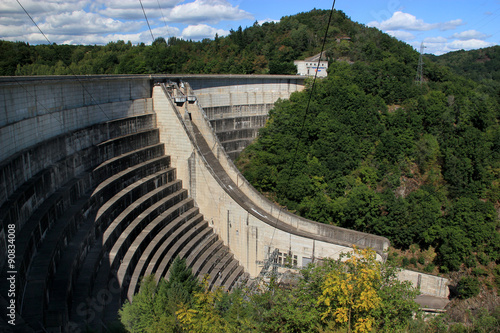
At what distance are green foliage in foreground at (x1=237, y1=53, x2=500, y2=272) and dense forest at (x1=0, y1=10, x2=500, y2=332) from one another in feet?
0.33

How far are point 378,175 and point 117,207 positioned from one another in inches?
881

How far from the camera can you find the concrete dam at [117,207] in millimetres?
12359

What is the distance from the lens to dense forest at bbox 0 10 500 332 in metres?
11.7

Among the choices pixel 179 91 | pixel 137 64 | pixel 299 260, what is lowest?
pixel 299 260

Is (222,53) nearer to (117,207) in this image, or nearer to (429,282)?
(117,207)

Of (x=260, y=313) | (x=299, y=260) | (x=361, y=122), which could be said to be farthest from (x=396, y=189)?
(x=260, y=313)

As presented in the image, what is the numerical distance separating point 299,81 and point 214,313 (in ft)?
122

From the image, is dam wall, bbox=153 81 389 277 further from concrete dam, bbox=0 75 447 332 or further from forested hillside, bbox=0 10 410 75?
forested hillside, bbox=0 10 410 75

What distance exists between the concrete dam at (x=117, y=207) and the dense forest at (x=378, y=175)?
93.3 inches

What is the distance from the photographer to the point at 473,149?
3459cm

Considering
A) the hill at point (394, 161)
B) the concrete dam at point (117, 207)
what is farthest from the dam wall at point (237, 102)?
the hill at point (394, 161)

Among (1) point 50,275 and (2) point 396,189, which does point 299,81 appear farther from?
(1) point 50,275

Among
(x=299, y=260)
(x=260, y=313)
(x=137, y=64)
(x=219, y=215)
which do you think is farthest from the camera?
(x=137, y=64)

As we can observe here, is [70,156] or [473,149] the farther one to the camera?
[473,149]
